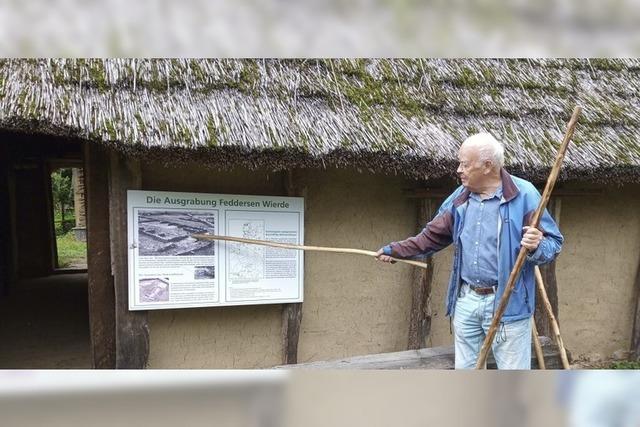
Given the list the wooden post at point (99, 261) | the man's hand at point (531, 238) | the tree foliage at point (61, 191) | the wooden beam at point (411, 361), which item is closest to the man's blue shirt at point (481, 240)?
the man's hand at point (531, 238)

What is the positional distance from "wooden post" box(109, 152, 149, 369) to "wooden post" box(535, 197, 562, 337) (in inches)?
121

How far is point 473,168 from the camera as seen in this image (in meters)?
2.25

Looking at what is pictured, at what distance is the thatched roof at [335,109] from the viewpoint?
105 inches

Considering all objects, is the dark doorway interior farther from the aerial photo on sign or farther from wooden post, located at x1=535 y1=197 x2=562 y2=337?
wooden post, located at x1=535 y1=197 x2=562 y2=337

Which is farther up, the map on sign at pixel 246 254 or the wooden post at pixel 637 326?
the map on sign at pixel 246 254

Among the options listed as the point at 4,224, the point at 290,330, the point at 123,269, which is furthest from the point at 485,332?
the point at 4,224

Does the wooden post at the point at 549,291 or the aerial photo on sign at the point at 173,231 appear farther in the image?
the wooden post at the point at 549,291

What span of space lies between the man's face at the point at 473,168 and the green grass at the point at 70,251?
9.48 metres

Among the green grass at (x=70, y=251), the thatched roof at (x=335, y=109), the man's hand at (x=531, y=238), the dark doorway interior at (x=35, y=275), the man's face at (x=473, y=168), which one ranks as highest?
the thatched roof at (x=335, y=109)

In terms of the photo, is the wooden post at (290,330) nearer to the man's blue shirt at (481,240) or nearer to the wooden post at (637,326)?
the man's blue shirt at (481,240)

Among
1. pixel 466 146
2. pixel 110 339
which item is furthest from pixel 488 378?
pixel 110 339

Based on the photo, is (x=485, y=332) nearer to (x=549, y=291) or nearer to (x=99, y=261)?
(x=549, y=291)

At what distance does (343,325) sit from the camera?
12.0 feet

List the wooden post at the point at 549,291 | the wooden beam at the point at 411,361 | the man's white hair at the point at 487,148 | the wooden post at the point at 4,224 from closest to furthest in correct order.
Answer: the man's white hair at the point at 487,148
the wooden beam at the point at 411,361
the wooden post at the point at 549,291
the wooden post at the point at 4,224
